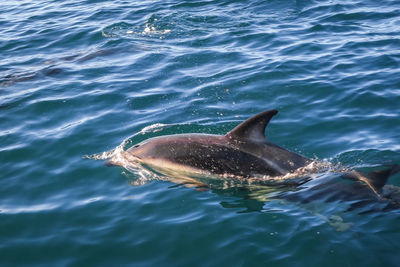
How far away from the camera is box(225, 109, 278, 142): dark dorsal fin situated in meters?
7.93

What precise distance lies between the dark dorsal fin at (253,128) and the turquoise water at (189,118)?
38.4 inches

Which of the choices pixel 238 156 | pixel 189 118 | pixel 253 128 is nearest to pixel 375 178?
pixel 253 128

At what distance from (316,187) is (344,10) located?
38.0ft

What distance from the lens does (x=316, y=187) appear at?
8.01m

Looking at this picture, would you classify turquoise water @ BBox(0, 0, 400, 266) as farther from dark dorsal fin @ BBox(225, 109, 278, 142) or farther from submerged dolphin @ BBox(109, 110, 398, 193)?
dark dorsal fin @ BBox(225, 109, 278, 142)

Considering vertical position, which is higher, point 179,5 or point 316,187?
point 179,5

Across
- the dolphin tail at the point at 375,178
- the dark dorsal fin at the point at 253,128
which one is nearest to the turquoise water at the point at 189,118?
the dolphin tail at the point at 375,178

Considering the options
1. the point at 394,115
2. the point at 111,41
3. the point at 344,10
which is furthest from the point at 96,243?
the point at 344,10

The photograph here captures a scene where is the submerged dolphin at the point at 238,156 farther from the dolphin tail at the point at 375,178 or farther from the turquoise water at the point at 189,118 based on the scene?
the turquoise water at the point at 189,118

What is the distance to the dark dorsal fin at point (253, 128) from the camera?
793 centimetres

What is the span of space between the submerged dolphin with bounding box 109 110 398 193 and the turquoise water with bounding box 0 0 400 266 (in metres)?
0.39

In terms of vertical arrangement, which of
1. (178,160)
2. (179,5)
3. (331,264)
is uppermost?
(179,5)

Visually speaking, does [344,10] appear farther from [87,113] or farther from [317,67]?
[87,113]

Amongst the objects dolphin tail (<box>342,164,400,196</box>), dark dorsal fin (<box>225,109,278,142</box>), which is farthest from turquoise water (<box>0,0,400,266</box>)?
dark dorsal fin (<box>225,109,278,142</box>)
